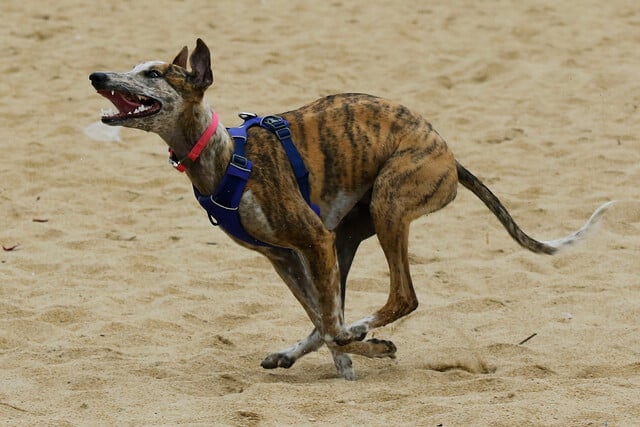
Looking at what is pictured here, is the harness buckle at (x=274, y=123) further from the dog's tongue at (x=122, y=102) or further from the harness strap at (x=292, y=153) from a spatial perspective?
the dog's tongue at (x=122, y=102)

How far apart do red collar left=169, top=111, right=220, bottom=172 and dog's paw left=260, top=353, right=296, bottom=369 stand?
1.11m

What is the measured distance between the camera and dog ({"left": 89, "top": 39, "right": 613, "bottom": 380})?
5391mm

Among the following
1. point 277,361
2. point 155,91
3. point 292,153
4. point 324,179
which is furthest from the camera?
point 277,361

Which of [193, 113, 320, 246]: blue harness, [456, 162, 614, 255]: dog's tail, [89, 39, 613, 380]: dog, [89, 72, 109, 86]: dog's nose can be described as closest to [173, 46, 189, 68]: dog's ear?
[89, 39, 613, 380]: dog

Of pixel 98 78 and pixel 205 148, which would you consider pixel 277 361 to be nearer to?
pixel 205 148

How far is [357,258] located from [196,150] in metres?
2.70

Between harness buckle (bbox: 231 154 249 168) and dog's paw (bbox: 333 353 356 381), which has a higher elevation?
harness buckle (bbox: 231 154 249 168)

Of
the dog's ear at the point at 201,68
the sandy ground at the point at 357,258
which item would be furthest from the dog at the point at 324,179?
the sandy ground at the point at 357,258

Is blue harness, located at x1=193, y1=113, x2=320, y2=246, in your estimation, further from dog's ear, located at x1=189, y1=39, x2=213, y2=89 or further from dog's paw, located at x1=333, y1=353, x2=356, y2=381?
dog's paw, located at x1=333, y1=353, x2=356, y2=381

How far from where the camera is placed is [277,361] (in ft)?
19.3

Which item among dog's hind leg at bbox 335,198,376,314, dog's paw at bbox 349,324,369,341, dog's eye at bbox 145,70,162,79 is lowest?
dog's paw at bbox 349,324,369,341

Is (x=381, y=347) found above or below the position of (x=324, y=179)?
below

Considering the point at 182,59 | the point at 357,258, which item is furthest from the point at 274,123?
the point at 357,258

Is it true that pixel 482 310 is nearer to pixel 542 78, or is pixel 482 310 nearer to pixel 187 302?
pixel 187 302
